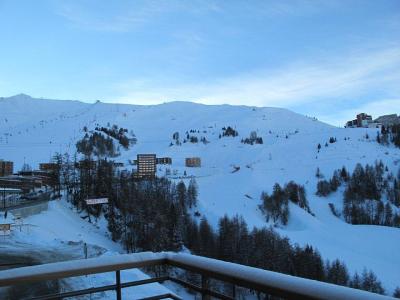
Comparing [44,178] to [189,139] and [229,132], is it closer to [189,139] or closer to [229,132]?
[189,139]

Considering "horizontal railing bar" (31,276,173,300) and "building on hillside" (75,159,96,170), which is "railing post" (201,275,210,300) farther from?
"building on hillside" (75,159,96,170)

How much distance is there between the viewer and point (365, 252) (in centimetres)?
7206

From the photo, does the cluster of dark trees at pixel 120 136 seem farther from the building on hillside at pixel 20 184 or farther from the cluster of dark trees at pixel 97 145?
the building on hillside at pixel 20 184

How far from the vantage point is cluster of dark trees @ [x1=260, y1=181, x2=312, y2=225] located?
84.2 m

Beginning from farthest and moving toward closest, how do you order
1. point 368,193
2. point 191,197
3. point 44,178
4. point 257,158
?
point 257,158
point 368,193
point 44,178
point 191,197

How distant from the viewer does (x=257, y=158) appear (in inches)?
5551

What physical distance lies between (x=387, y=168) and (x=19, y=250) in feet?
360

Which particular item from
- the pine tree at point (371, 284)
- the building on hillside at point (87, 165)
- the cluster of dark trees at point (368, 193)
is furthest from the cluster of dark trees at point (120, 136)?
the pine tree at point (371, 284)

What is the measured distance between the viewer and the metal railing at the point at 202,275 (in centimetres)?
198

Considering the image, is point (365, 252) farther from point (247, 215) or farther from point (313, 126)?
point (313, 126)

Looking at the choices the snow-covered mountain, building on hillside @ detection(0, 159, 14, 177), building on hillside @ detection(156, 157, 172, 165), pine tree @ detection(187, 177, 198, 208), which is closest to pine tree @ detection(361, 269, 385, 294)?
the snow-covered mountain

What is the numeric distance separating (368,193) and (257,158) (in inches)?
1739

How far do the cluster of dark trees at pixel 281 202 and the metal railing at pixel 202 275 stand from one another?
82.0 meters

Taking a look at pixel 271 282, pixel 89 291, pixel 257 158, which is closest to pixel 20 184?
pixel 89 291
